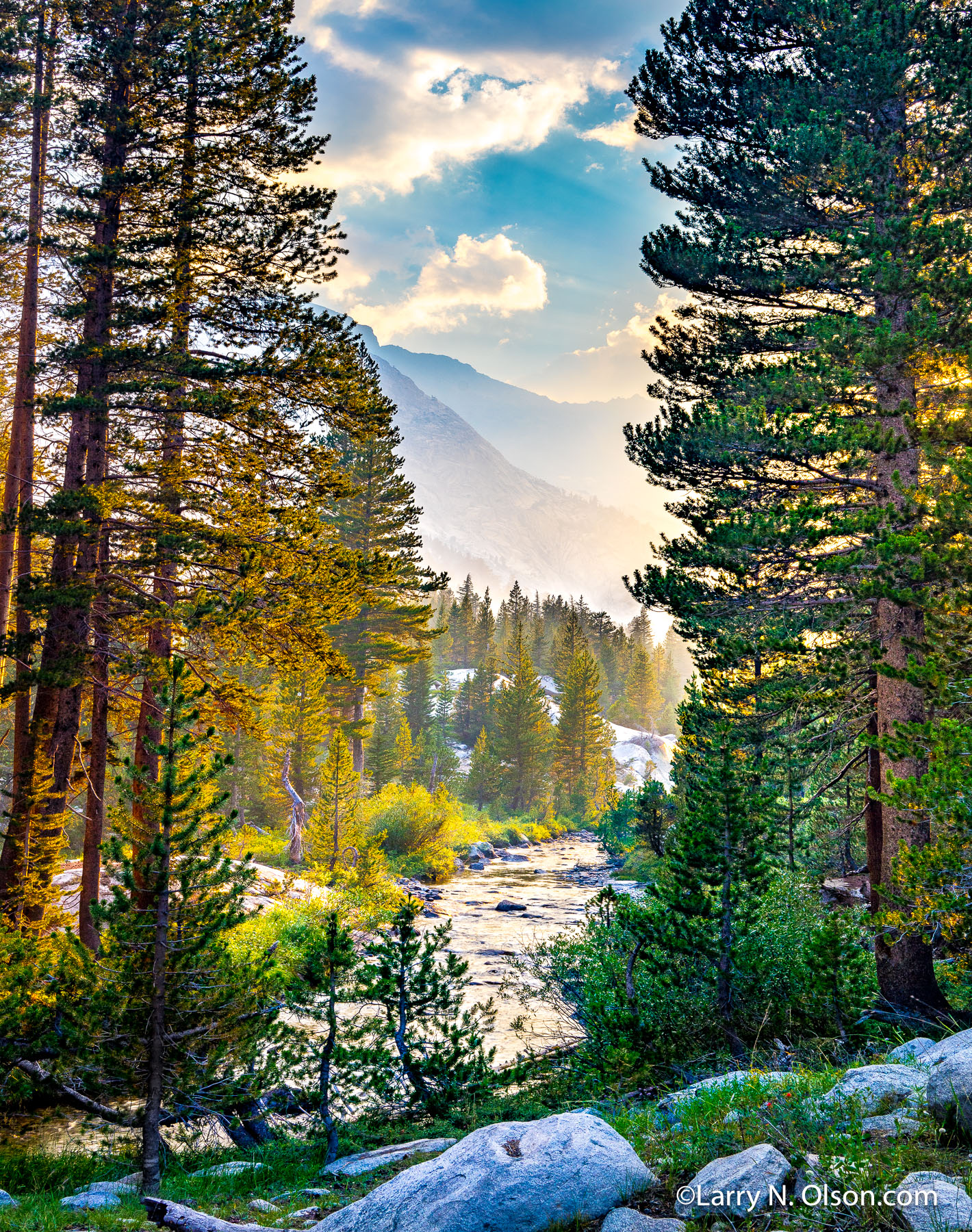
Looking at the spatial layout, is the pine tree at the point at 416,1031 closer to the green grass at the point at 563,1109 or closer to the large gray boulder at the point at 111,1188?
the green grass at the point at 563,1109

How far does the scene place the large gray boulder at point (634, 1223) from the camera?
3.40m

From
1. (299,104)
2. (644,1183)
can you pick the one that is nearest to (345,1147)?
(644,1183)

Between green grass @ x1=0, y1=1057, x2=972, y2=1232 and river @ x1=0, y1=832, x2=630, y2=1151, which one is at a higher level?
green grass @ x1=0, y1=1057, x2=972, y2=1232

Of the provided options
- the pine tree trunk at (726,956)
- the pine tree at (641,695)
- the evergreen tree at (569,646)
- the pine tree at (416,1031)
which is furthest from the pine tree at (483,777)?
the pine tree at (416,1031)

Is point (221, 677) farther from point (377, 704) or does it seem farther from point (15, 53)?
point (377, 704)

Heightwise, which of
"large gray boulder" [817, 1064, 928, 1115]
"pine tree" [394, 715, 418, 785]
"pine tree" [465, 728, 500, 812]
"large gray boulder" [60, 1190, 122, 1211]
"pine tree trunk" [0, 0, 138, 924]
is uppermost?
"pine tree trunk" [0, 0, 138, 924]

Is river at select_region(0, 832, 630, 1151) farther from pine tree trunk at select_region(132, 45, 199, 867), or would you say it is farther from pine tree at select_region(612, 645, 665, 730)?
pine tree at select_region(612, 645, 665, 730)

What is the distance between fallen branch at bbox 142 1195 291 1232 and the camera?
186 inches

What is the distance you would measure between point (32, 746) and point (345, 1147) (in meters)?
7.22

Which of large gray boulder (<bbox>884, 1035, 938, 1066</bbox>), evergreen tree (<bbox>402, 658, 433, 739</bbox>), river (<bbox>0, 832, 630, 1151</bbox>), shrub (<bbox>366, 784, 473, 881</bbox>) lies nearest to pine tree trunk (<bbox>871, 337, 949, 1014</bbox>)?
large gray boulder (<bbox>884, 1035, 938, 1066</bbox>)

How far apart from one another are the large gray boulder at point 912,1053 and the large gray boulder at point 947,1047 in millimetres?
39

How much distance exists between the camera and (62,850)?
34.0ft

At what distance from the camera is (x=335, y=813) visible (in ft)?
77.4

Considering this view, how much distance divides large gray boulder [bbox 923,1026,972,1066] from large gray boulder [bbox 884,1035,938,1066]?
1.5 inches
